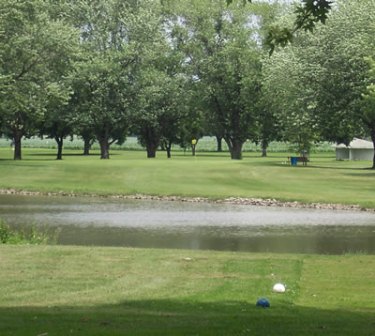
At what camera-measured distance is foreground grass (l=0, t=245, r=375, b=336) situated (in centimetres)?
953

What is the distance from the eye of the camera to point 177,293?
13.2 m

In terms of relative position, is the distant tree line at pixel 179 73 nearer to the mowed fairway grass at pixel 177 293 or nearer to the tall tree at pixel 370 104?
the tall tree at pixel 370 104

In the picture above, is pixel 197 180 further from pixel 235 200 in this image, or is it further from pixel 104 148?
pixel 104 148

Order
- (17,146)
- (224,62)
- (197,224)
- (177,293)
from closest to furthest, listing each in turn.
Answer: (177,293) < (197,224) < (17,146) < (224,62)

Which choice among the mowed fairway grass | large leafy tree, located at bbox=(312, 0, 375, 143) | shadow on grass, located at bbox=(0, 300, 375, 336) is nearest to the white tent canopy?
large leafy tree, located at bbox=(312, 0, 375, 143)

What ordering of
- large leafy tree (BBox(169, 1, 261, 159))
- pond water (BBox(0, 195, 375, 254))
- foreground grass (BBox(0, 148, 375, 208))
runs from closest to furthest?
pond water (BBox(0, 195, 375, 254)), foreground grass (BBox(0, 148, 375, 208)), large leafy tree (BBox(169, 1, 261, 159))

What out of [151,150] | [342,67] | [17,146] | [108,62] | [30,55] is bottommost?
[151,150]

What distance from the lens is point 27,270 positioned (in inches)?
602

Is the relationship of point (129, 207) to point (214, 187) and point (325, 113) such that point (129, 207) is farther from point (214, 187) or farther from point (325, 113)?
point (325, 113)

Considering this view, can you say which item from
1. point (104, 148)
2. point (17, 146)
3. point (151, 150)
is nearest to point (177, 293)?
point (17, 146)

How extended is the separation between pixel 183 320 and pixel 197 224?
2031cm

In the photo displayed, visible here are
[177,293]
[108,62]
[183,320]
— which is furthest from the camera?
[108,62]

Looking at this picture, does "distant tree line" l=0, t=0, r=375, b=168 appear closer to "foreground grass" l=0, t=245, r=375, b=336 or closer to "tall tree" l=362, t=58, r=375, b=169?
"tall tree" l=362, t=58, r=375, b=169

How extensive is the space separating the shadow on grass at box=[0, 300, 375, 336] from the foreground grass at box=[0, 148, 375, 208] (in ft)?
91.2
